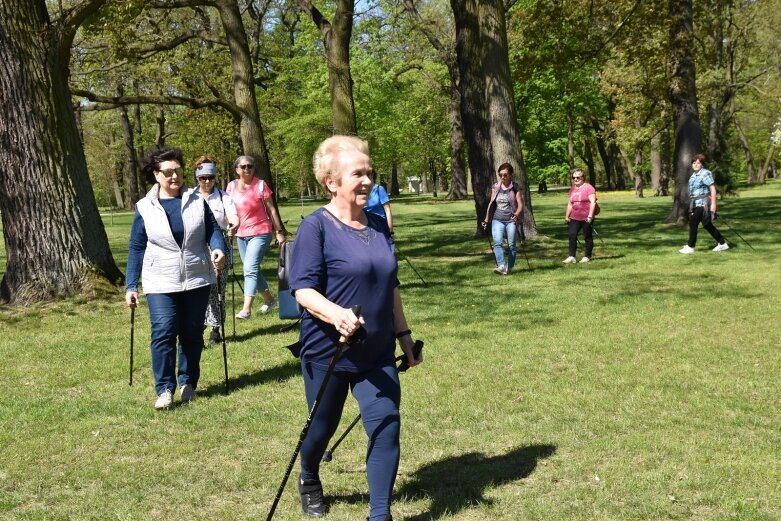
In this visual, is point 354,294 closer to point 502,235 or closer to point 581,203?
point 502,235

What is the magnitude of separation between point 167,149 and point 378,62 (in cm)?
4303

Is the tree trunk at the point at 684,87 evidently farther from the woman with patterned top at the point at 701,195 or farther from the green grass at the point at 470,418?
the green grass at the point at 470,418

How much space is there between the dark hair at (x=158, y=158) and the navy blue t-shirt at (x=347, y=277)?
9.15ft

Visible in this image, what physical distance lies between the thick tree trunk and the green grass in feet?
23.5

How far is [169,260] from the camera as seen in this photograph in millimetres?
6059

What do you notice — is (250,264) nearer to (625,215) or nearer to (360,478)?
(360,478)

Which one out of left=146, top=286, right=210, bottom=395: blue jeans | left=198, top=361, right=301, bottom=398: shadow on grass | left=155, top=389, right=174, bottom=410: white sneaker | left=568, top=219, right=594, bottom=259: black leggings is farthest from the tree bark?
left=155, top=389, right=174, bottom=410: white sneaker

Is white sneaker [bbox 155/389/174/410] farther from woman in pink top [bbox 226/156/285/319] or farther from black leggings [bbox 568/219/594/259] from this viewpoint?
black leggings [bbox 568/219/594/259]

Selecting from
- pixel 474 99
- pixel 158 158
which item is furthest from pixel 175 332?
pixel 474 99

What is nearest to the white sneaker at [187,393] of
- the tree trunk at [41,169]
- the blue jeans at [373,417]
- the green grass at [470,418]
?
the green grass at [470,418]

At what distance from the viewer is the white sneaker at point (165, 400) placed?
6.13 metres

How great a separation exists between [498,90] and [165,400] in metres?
12.0

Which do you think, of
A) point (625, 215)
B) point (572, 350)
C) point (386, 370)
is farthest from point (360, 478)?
point (625, 215)

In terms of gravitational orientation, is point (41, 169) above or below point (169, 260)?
A: above
